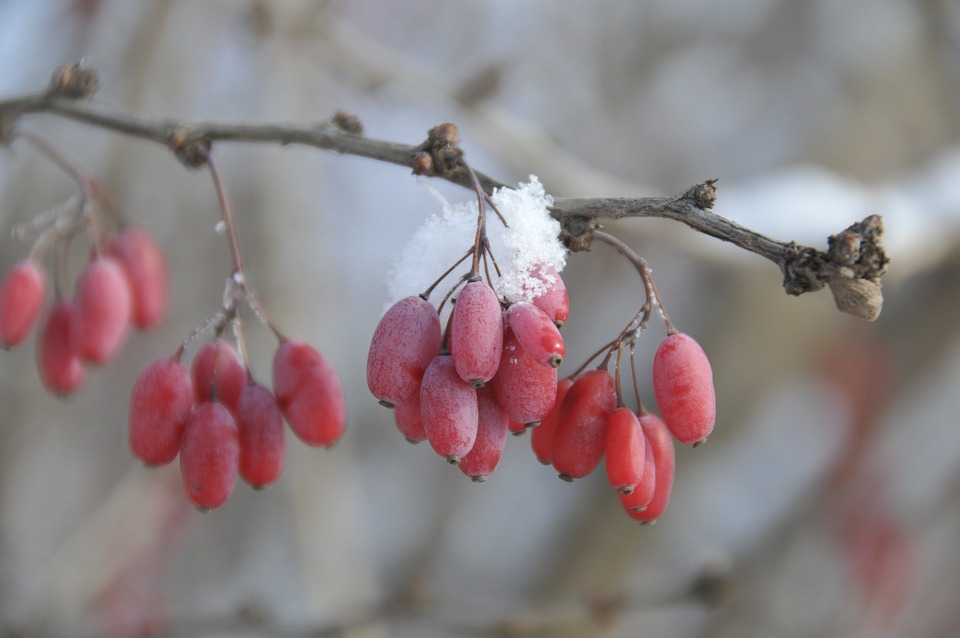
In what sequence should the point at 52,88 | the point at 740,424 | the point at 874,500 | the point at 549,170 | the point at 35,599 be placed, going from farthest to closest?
the point at 874,500 → the point at 740,424 → the point at 35,599 → the point at 549,170 → the point at 52,88

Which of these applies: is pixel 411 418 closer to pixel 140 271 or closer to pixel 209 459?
pixel 209 459

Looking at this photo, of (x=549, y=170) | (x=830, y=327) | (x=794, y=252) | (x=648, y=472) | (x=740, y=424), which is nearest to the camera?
→ (x=794, y=252)

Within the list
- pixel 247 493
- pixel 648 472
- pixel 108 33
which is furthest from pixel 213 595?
pixel 648 472

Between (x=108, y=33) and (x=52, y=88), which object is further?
(x=108, y=33)

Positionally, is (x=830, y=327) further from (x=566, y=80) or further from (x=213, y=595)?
(x=213, y=595)

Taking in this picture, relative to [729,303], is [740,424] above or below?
below

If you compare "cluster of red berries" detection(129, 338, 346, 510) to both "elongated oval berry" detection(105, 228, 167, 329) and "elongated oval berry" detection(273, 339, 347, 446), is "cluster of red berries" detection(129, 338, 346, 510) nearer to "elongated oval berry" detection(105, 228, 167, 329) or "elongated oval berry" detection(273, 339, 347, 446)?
"elongated oval berry" detection(273, 339, 347, 446)

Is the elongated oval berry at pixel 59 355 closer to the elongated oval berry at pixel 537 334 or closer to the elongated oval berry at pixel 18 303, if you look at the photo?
the elongated oval berry at pixel 18 303
